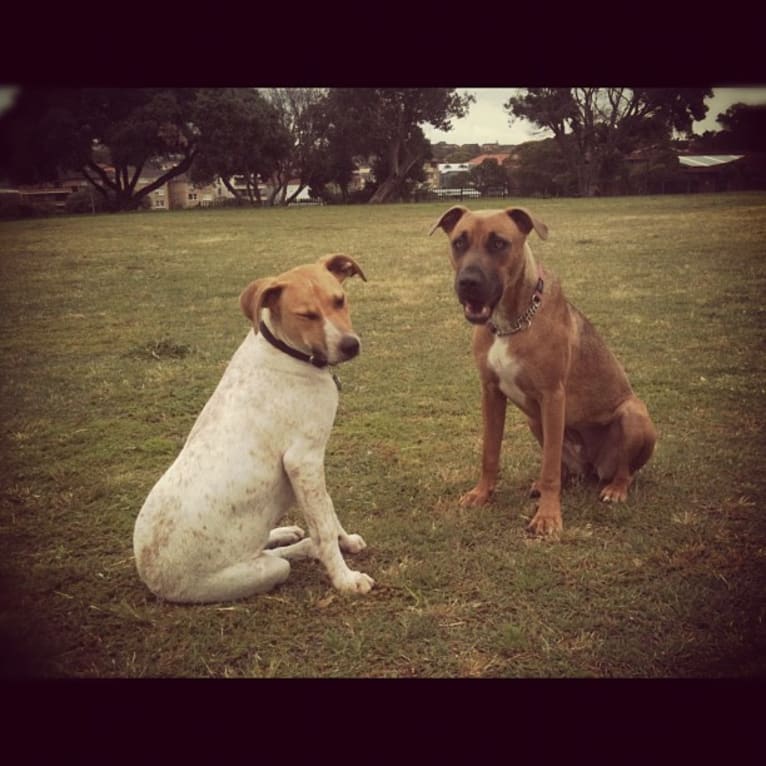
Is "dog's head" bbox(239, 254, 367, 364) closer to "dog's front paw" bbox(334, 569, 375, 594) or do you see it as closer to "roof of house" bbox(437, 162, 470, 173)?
"dog's front paw" bbox(334, 569, 375, 594)

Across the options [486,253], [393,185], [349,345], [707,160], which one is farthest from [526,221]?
[349,345]

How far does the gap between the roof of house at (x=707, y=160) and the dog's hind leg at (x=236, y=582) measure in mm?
2966

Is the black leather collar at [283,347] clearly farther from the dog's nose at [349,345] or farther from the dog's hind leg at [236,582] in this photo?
the dog's hind leg at [236,582]

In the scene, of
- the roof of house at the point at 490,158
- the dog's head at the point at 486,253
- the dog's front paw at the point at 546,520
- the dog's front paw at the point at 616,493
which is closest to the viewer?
the dog's head at the point at 486,253

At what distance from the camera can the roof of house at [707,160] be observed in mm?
3490

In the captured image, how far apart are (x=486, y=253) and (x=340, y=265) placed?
78 centimetres

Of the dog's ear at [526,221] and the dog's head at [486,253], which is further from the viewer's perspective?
the dog's ear at [526,221]

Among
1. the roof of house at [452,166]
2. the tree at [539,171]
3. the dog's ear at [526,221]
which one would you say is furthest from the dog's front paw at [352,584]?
the tree at [539,171]

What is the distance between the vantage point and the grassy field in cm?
306

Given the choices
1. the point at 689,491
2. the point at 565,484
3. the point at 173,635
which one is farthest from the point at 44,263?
the point at 689,491

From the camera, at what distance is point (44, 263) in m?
4.40

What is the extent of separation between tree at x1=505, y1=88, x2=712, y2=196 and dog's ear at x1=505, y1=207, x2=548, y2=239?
46 centimetres

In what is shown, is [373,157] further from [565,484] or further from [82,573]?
[82,573]

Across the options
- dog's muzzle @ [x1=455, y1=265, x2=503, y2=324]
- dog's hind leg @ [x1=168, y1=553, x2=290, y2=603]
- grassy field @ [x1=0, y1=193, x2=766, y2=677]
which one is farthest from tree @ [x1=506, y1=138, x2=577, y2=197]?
dog's hind leg @ [x1=168, y1=553, x2=290, y2=603]
